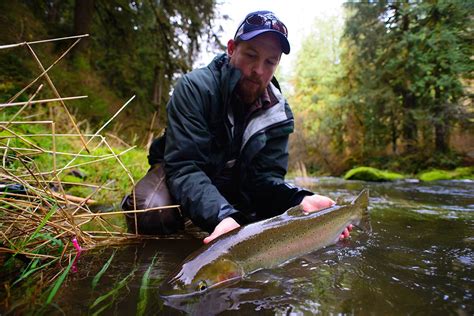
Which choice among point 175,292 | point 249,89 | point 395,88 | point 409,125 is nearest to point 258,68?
point 249,89

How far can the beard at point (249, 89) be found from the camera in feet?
8.08

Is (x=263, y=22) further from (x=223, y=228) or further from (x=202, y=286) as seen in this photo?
(x=202, y=286)

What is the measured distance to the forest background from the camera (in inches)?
273

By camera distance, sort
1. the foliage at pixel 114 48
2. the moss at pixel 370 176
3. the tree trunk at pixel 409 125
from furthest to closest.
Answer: the tree trunk at pixel 409 125
the moss at pixel 370 176
the foliage at pixel 114 48

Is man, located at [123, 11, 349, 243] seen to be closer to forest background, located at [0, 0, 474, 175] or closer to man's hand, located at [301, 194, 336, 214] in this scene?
man's hand, located at [301, 194, 336, 214]

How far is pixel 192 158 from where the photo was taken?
2.22 metres

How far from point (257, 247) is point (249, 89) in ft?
4.34

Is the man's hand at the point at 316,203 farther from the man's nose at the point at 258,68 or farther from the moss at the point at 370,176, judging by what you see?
the moss at the point at 370,176

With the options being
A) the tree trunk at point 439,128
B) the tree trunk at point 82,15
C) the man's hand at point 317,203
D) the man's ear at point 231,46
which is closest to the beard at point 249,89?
the man's ear at point 231,46

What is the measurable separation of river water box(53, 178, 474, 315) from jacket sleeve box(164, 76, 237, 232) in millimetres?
332

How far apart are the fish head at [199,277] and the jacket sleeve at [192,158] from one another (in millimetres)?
378

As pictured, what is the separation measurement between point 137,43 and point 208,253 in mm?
7968

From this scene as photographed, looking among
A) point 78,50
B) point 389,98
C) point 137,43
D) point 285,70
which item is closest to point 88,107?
point 78,50

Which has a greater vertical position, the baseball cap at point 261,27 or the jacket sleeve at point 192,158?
the baseball cap at point 261,27
